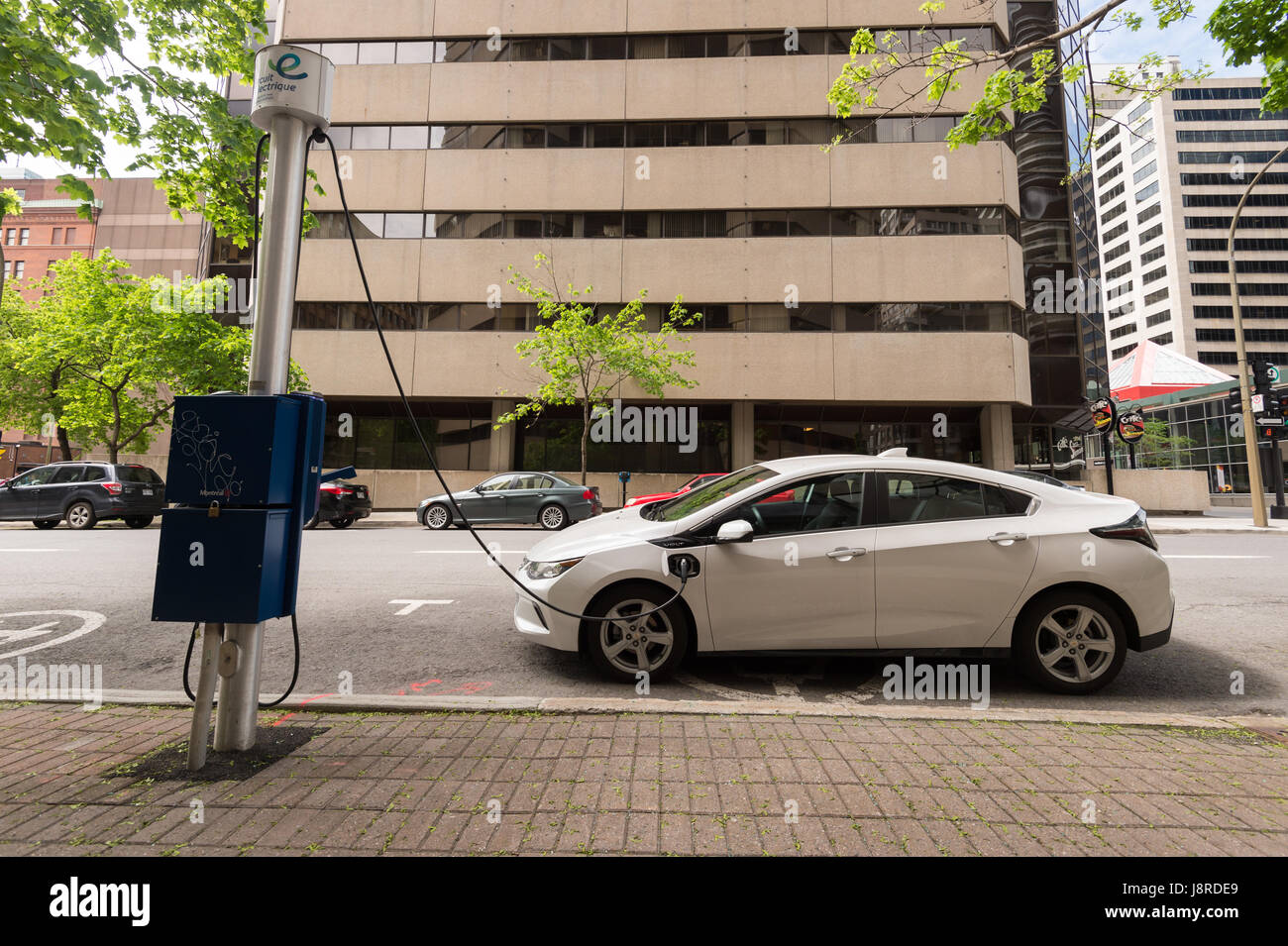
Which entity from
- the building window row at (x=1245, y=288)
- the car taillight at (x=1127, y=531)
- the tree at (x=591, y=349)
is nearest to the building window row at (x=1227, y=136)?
the building window row at (x=1245, y=288)

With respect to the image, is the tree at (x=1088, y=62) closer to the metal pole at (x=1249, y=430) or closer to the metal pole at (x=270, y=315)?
the metal pole at (x=270, y=315)

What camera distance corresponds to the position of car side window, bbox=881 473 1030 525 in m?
4.27

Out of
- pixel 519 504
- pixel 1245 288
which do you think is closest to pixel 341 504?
pixel 519 504

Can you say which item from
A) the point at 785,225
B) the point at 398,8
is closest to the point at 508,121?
the point at 398,8

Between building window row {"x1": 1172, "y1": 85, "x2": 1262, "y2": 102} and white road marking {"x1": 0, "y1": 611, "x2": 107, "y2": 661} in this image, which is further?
building window row {"x1": 1172, "y1": 85, "x2": 1262, "y2": 102}

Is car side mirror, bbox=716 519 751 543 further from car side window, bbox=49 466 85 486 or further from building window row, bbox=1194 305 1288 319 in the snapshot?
building window row, bbox=1194 305 1288 319

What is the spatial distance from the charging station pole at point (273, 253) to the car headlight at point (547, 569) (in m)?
1.80

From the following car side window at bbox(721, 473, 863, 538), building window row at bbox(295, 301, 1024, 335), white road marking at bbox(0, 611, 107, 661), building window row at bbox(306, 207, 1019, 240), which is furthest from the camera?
building window row at bbox(306, 207, 1019, 240)

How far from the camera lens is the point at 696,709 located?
350 cm

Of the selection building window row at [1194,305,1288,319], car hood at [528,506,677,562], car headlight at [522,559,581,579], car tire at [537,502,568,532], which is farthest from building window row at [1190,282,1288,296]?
car headlight at [522,559,581,579]

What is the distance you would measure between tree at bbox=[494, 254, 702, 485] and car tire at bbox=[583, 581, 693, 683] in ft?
54.8

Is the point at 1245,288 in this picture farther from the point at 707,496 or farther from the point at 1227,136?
the point at 707,496

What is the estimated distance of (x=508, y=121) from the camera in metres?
24.6
